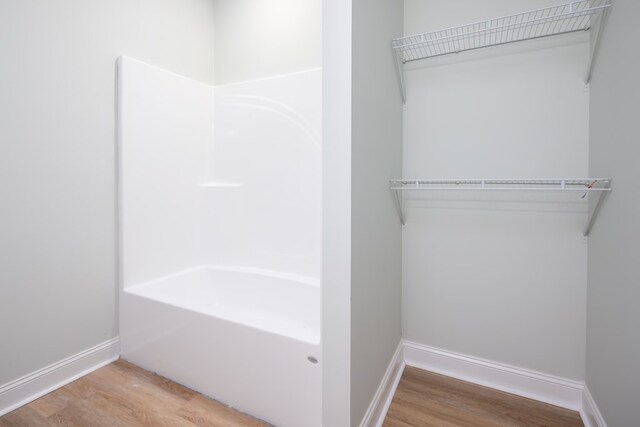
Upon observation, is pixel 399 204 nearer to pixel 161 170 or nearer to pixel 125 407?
pixel 161 170

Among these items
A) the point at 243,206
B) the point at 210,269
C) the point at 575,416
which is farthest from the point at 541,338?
the point at 210,269

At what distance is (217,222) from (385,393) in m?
1.71

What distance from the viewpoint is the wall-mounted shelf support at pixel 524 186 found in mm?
1293

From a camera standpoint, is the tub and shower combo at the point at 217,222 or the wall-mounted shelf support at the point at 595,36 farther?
the tub and shower combo at the point at 217,222

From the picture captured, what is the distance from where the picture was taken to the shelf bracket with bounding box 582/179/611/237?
1263 mm

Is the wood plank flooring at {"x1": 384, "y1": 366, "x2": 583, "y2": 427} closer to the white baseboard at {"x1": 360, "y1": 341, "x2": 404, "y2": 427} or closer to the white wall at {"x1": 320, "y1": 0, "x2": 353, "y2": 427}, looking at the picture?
the white baseboard at {"x1": 360, "y1": 341, "x2": 404, "y2": 427}

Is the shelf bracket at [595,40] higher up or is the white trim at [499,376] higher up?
the shelf bracket at [595,40]

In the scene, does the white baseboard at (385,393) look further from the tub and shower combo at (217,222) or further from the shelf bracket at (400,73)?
the shelf bracket at (400,73)

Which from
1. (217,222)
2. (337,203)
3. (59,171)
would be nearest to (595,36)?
(337,203)

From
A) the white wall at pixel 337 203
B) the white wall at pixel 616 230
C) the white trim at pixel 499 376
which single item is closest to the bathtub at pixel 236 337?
the white wall at pixel 337 203

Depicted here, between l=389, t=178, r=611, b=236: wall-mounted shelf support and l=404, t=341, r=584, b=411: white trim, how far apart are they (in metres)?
0.78

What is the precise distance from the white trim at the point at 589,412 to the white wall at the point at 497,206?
0.31ft

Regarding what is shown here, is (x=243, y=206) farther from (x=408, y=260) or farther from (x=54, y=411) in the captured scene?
(x=54, y=411)

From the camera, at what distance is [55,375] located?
1660 millimetres
